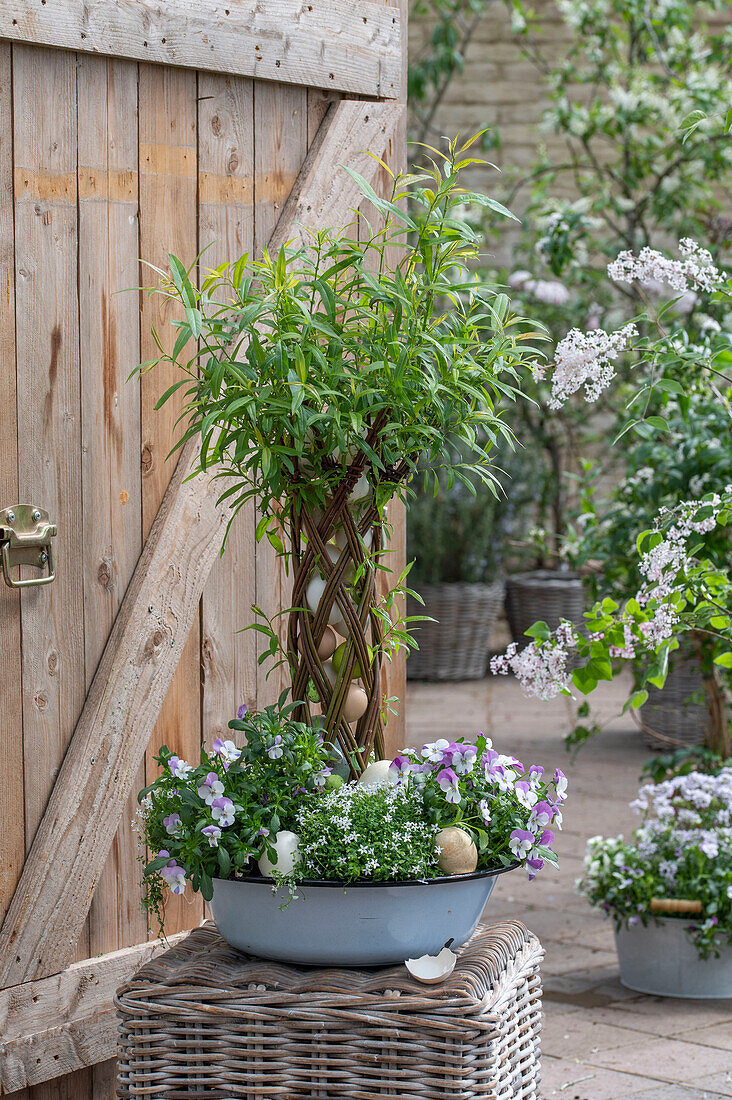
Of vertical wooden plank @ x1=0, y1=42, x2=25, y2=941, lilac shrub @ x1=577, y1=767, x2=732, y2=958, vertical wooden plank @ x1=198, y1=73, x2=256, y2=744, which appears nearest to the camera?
vertical wooden plank @ x1=0, y1=42, x2=25, y2=941

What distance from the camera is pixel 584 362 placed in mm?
1883

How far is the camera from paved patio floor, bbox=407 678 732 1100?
2.44 metres

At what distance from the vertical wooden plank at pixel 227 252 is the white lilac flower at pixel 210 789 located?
2.25 ft

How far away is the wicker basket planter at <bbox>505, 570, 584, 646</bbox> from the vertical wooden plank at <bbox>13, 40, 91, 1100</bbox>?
5.39 meters

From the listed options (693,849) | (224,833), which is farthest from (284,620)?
(693,849)

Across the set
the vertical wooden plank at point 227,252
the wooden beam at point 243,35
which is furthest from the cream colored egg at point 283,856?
the wooden beam at point 243,35

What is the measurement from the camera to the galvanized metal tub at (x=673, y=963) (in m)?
2.85

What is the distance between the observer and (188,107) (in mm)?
2045

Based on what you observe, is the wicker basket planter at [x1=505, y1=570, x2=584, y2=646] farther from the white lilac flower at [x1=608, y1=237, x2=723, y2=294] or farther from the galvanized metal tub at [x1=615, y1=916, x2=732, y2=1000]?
the white lilac flower at [x1=608, y1=237, x2=723, y2=294]

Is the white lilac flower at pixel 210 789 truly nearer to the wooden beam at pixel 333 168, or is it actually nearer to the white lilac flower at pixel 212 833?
the white lilac flower at pixel 212 833

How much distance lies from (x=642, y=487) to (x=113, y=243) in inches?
70.0

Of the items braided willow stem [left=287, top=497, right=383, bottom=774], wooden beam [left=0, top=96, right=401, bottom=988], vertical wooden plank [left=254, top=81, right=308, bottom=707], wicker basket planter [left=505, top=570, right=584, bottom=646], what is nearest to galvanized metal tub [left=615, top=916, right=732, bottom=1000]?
vertical wooden plank [left=254, top=81, right=308, bottom=707]

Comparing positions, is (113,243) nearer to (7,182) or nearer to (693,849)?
(7,182)

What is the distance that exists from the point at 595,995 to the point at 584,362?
1.75 meters
